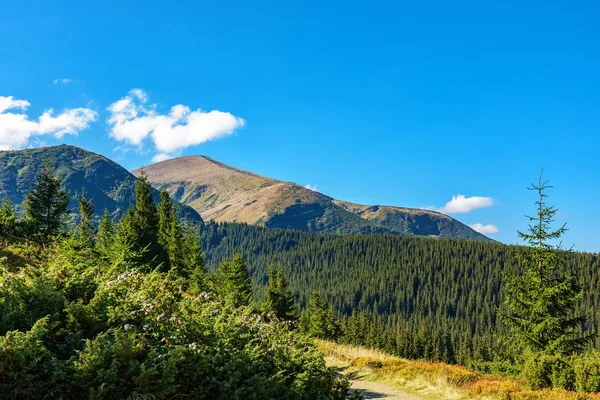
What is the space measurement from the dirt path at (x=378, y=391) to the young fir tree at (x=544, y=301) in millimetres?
9865

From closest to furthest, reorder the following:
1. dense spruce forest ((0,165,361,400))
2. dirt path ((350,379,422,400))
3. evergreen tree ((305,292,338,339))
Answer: dense spruce forest ((0,165,361,400)) → dirt path ((350,379,422,400)) → evergreen tree ((305,292,338,339))

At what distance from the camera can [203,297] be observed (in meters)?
9.18

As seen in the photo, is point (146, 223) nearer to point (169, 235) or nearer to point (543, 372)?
point (169, 235)

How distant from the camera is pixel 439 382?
45.8 feet

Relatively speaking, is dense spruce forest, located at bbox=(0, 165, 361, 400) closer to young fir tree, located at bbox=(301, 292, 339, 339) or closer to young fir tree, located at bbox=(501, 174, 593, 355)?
young fir tree, located at bbox=(501, 174, 593, 355)

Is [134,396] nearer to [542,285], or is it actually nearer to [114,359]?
[114,359]

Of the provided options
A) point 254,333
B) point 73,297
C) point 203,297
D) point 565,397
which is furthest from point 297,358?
point 565,397

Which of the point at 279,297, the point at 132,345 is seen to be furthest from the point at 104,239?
the point at 132,345

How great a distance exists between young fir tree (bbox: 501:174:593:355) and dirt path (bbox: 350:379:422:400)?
9.87 metres

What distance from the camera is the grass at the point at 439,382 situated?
1234 centimetres

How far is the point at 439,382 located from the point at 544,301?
10014mm

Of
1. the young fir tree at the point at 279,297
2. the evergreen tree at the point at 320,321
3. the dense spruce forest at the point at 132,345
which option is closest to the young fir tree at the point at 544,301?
the dense spruce forest at the point at 132,345

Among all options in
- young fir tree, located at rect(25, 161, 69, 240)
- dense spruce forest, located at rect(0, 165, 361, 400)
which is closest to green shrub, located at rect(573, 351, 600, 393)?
dense spruce forest, located at rect(0, 165, 361, 400)

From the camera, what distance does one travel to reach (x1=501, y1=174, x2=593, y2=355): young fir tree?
1963 cm
